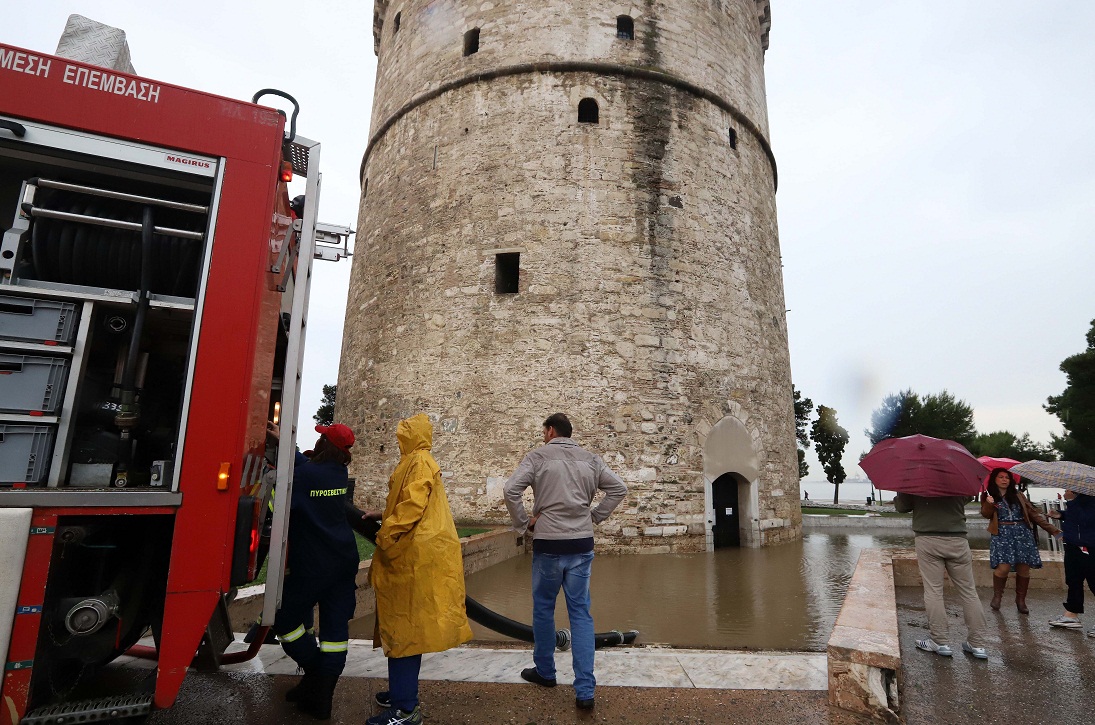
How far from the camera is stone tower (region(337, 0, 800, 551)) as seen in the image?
9.93 metres

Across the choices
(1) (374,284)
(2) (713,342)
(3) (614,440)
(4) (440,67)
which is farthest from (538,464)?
(4) (440,67)

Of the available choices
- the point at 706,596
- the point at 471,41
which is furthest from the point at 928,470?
the point at 471,41

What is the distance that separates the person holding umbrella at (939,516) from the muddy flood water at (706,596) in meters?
0.87

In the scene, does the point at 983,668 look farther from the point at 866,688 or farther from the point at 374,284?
the point at 374,284

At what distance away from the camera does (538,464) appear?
3.55 meters

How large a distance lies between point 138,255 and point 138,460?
1024 mm

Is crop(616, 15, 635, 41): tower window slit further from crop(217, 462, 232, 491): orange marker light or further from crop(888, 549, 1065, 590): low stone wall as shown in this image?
crop(217, 462, 232, 491): orange marker light

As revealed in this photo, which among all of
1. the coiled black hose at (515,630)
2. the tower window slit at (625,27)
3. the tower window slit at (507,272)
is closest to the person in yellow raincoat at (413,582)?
the coiled black hose at (515,630)

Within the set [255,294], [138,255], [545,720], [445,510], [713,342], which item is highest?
[713,342]

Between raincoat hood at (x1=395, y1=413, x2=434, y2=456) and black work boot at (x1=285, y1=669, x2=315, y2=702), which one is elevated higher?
raincoat hood at (x1=395, y1=413, x2=434, y2=456)

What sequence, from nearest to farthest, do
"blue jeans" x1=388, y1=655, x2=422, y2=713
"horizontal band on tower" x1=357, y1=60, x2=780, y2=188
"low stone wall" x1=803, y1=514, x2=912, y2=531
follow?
"blue jeans" x1=388, y1=655, x2=422, y2=713, "horizontal band on tower" x1=357, y1=60, x2=780, y2=188, "low stone wall" x1=803, y1=514, x2=912, y2=531

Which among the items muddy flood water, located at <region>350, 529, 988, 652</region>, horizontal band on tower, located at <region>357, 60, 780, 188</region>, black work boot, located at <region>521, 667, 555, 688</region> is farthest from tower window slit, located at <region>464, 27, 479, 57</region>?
black work boot, located at <region>521, 667, 555, 688</region>

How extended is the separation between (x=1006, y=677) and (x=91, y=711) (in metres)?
5.10

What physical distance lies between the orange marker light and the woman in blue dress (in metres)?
6.30
